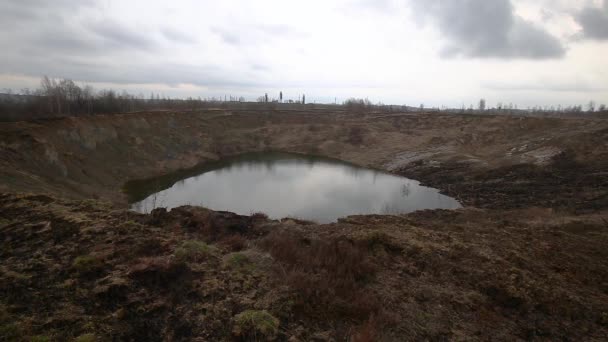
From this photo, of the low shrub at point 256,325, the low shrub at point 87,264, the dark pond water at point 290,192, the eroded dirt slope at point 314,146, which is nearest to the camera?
the low shrub at point 256,325

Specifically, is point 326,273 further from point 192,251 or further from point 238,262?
point 192,251

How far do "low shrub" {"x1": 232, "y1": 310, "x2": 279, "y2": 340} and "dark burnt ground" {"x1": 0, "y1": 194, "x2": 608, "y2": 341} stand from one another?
0.02 metres

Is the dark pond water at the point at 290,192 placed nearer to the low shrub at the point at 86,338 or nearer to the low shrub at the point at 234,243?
the low shrub at the point at 234,243

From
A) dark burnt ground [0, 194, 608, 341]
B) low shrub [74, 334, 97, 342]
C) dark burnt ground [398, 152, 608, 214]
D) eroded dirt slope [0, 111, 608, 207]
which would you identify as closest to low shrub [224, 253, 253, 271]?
dark burnt ground [0, 194, 608, 341]

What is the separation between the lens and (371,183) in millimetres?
26516

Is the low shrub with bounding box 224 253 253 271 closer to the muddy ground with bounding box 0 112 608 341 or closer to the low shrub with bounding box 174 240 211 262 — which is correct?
the muddy ground with bounding box 0 112 608 341

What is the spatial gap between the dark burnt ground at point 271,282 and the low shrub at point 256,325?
0.07ft

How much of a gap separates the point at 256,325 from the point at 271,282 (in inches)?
52.6

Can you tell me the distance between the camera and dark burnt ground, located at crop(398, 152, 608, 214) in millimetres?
17266

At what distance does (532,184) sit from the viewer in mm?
21094

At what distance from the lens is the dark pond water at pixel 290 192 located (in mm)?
18641

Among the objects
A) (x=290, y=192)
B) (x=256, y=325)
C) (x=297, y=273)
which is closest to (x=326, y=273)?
(x=297, y=273)

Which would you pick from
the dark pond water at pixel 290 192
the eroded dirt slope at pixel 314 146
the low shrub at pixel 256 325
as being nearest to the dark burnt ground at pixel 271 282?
the low shrub at pixel 256 325

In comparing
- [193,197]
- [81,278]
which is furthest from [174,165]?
[81,278]
